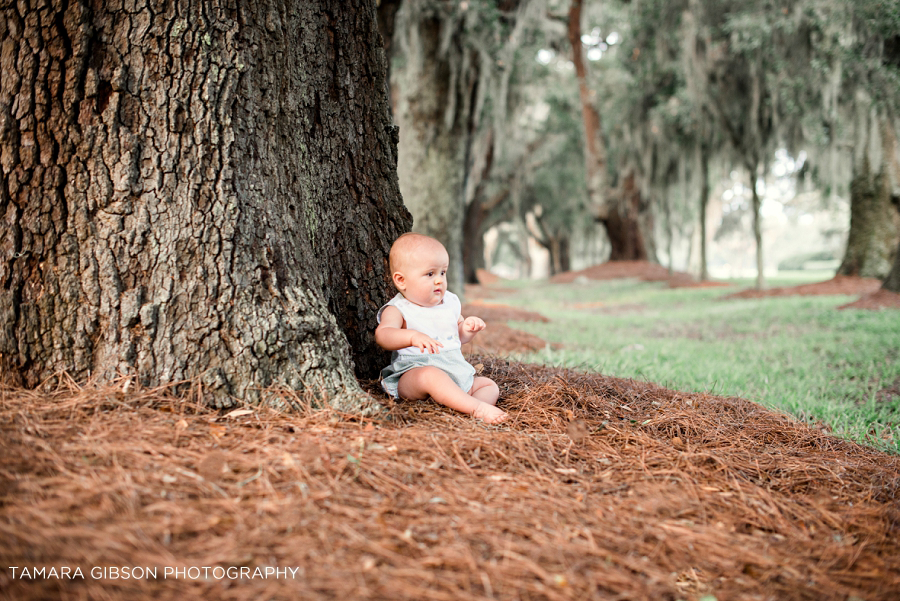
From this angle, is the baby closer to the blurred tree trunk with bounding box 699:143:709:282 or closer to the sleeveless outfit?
the sleeveless outfit

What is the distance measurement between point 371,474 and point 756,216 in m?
13.4

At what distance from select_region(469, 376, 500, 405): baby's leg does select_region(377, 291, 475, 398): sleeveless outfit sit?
34 millimetres

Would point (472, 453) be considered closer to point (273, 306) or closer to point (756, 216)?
point (273, 306)

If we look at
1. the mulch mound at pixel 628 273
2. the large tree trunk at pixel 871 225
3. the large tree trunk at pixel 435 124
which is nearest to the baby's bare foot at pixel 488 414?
the large tree trunk at pixel 435 124

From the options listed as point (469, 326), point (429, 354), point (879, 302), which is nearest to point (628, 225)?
point (879, 302)

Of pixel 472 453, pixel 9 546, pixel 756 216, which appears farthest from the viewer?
pixel 756 216

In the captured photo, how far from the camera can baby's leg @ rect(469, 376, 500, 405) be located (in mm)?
2527

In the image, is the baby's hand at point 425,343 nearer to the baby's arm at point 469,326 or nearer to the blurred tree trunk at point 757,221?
the baby's arm at point 469,326

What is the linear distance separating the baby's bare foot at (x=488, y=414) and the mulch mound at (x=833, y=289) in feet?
33.8

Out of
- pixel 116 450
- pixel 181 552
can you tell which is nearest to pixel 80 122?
pixel 116 450

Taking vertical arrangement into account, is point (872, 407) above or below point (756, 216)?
below

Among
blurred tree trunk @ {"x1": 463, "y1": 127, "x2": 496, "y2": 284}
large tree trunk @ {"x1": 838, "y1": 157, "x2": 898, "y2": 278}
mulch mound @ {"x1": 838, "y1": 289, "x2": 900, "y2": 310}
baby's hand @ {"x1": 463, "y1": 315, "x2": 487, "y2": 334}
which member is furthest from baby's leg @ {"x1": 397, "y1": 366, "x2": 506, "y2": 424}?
blurred tree trunk @ {"x1": 463, "y1": 127, "x2": 496, "y2": 284}

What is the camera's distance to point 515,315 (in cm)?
820

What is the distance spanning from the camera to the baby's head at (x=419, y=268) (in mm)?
2529
